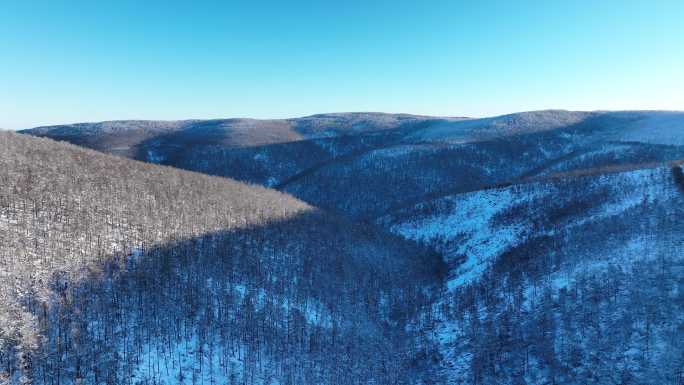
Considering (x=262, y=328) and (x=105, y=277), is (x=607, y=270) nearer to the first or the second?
(x=262, y=328)

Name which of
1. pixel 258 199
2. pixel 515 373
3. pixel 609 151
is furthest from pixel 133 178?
pixel 609 151

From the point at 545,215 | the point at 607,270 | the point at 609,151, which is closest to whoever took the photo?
the point at 607,270

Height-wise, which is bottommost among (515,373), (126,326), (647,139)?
(515,373)

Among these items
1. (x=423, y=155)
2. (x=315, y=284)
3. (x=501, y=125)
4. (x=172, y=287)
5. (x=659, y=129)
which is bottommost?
(x=315, y=284)

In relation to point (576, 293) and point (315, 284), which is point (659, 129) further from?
point (315, 284)

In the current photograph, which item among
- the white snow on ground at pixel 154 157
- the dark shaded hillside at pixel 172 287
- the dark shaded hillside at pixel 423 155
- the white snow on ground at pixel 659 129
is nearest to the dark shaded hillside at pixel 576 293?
the dark shaded hillside at pixel 172 287

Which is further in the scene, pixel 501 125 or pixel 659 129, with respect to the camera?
pixel 501 125

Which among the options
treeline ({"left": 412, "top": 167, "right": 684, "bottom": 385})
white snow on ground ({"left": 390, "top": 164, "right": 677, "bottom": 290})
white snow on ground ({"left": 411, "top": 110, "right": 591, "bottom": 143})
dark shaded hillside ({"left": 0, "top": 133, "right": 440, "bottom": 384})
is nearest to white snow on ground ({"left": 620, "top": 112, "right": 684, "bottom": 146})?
white snow on ground ({"left": 411, "top": 110, "right": 591, "bottom": 143})

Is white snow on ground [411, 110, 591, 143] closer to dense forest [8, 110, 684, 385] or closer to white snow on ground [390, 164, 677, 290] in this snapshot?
white snow on ground [390, 164, 677, 290]

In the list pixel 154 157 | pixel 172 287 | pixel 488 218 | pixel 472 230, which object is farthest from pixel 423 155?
pixel 172 287
